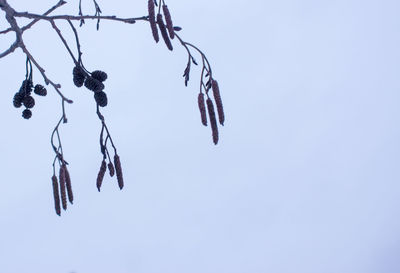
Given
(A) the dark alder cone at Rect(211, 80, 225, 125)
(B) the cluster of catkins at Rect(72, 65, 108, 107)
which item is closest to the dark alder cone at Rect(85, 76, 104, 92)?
(B) the cluster of catkins at Rect(72, 65, 108, 107)

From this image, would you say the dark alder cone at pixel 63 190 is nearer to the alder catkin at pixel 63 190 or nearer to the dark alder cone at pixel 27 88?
the alder catkin at pixel 63 190

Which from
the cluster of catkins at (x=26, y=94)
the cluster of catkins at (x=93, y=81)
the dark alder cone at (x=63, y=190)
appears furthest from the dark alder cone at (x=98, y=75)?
the dark alder cone at (x=63, y=190)

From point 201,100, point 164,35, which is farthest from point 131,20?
point 201,100

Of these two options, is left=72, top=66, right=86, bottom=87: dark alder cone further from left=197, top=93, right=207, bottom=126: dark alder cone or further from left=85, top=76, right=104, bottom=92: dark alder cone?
left=197, top=93, right=207, bottom=126: dark alder cone

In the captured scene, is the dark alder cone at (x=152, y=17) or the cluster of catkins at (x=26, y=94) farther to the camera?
the cluster of catkins at (x=26, y=94)

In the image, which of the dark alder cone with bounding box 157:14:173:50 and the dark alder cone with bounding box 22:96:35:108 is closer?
the dark alder cone with bounding box 157:14:173:50

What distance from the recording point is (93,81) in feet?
6.53

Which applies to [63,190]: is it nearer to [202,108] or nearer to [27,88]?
[27,88]

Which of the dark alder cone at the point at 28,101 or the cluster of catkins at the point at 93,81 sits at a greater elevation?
the dark alder cone at the point at 28,101

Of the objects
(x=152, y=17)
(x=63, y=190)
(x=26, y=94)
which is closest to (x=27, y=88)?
(x=26, y=94)

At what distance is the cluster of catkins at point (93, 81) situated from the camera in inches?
78.5

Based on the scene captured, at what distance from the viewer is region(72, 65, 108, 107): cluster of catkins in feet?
6.54

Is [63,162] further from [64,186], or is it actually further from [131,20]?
[131,20]

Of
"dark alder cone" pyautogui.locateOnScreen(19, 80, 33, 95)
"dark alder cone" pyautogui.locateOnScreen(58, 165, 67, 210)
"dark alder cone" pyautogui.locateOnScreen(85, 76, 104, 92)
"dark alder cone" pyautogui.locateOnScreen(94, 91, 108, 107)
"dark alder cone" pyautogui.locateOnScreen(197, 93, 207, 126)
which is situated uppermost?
"dark alder cone" pyautogui.locateOnScreen(19, 80, 33, 95)
